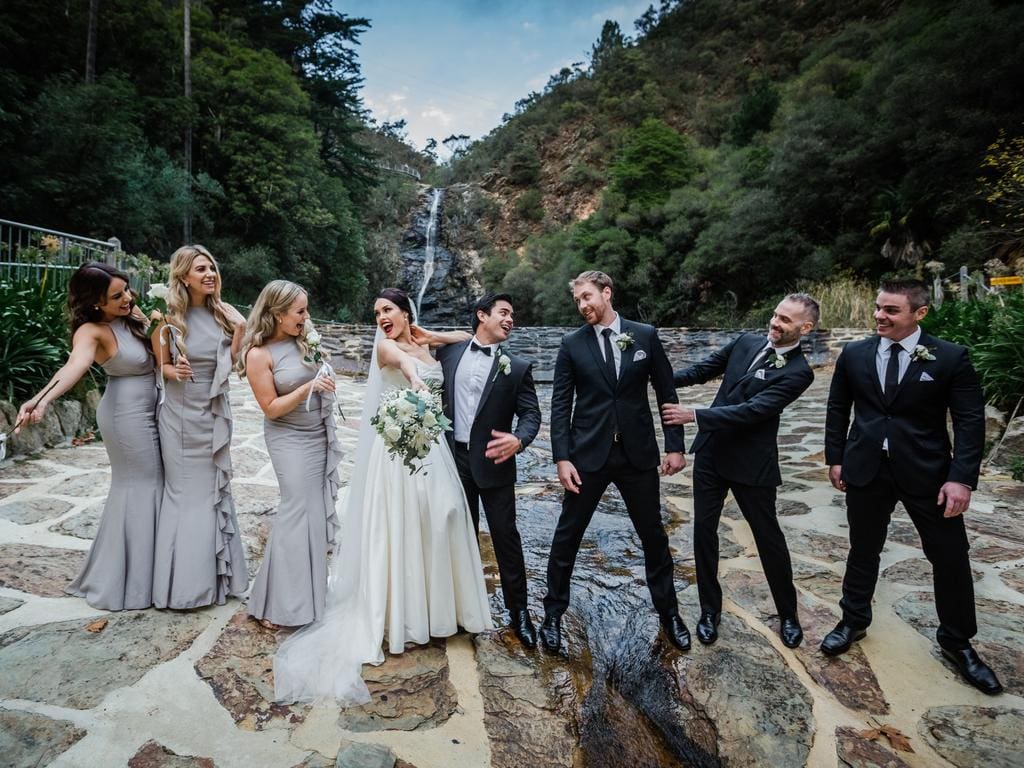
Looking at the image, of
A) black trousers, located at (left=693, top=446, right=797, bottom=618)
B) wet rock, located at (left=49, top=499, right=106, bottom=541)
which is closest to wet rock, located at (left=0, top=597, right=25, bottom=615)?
wet rock, located at (left=49, top=499, right=106, bottom=541)

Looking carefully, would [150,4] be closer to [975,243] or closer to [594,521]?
[594,521]

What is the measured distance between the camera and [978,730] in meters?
2.18

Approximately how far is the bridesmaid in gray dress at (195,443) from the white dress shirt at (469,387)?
133 cm

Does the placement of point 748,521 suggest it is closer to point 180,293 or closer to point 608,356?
point 608,356

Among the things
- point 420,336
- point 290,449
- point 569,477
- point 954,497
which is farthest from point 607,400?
point 290,449

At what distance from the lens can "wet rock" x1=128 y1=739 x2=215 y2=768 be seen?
1931 mm

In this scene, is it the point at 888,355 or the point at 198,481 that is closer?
the point at 888,355

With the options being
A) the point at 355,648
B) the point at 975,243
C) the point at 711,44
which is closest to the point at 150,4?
the point at 355,648

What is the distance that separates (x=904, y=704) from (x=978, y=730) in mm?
251

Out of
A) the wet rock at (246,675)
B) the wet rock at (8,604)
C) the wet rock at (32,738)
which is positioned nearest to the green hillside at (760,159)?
the wet rock at (246,675)

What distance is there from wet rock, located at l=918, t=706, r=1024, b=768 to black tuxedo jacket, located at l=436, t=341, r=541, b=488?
2140 mm

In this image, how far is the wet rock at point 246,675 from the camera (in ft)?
7.31

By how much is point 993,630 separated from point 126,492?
4891mm

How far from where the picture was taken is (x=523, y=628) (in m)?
2.90
